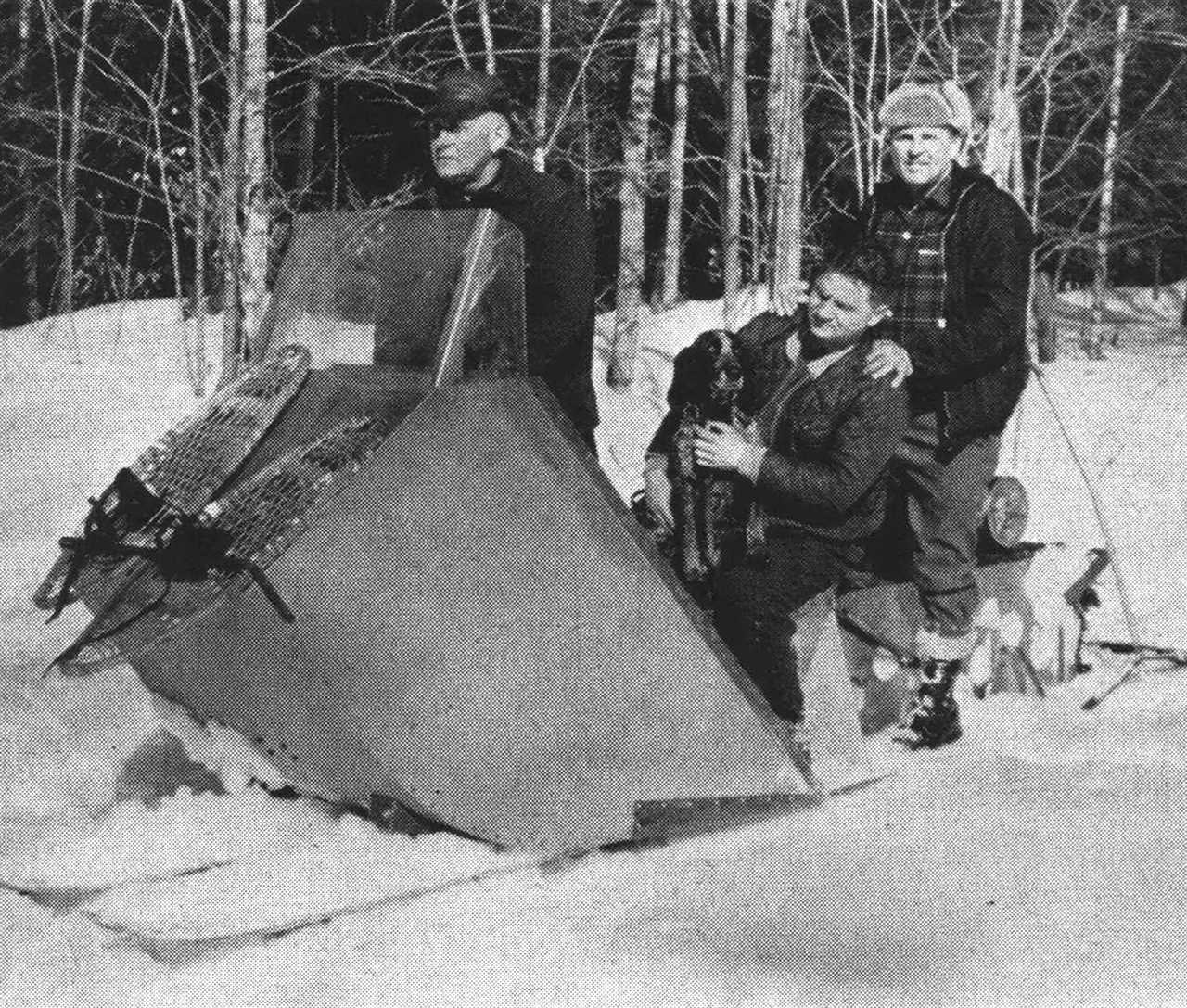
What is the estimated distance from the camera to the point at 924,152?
449 centimetres

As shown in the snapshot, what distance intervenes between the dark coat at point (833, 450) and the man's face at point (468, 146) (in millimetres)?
1101

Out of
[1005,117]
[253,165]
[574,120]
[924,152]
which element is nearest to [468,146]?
[924,152]

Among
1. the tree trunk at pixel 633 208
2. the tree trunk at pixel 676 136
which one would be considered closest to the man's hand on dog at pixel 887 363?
the tree trunk at pixel 633 208

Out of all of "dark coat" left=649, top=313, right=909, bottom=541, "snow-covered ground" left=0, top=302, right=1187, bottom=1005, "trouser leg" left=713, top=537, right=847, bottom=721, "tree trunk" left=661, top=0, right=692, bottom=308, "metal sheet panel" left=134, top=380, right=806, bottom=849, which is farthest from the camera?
"tree trunk" left=661, top=0, right=692, bottom=308

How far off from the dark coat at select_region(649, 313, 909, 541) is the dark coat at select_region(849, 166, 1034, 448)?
405 millimetres

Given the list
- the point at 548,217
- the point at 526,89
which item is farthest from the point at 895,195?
the point at 526,89

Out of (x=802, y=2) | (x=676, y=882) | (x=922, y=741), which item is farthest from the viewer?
(x=802, y=2)

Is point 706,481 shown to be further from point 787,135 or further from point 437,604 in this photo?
point 787,135

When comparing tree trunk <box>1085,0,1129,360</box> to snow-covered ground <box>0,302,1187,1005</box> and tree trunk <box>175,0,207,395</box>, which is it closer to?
tree trunk <box>175,0,207,395</box>

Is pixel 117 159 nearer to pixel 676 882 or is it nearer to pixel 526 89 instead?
pixel 526 89

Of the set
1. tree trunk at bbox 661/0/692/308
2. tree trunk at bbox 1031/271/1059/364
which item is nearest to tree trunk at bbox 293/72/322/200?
tree trunk at bbox 661/0/692/308

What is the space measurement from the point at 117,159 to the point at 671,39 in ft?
26.0

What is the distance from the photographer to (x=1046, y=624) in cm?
536

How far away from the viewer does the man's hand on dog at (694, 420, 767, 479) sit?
154 inches
